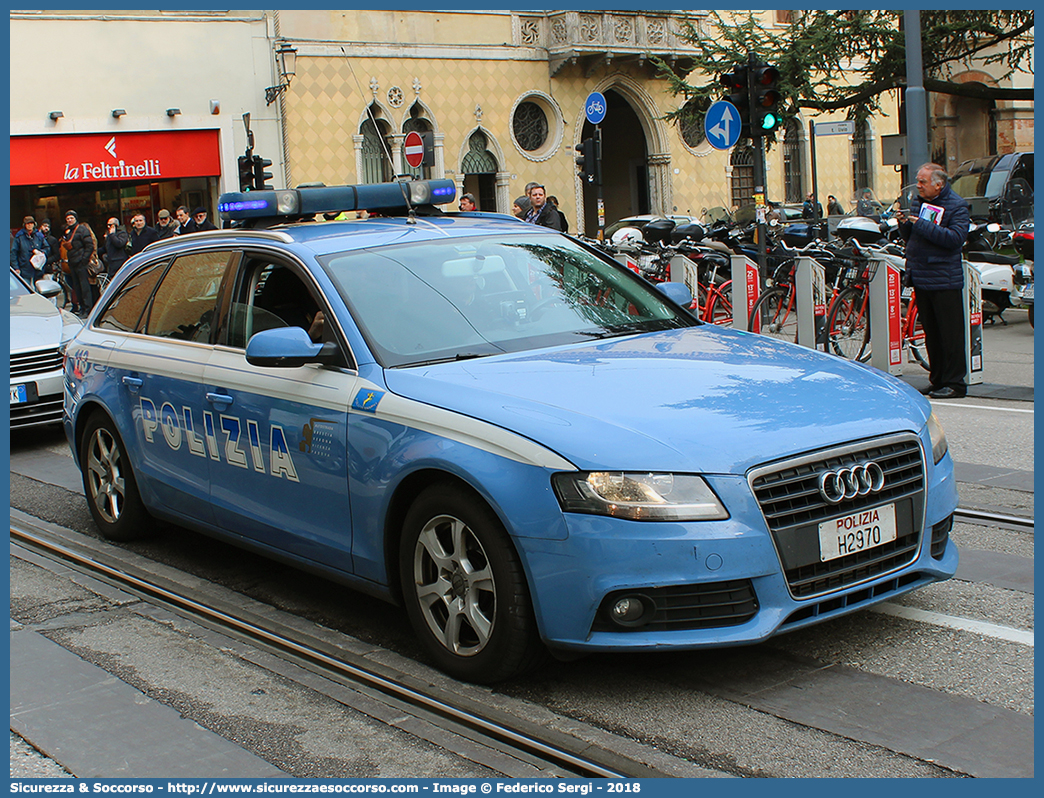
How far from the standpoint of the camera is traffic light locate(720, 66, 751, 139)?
14344mm

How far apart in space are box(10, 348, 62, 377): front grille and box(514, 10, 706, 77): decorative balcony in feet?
89.3

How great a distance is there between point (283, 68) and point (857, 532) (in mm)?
28316

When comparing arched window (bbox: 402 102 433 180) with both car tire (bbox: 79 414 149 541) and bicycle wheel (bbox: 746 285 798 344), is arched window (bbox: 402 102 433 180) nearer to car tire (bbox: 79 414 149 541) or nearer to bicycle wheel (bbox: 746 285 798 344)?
bicycle wheel (bbox: 746 285 798 344)

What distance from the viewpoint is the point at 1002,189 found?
24625mm

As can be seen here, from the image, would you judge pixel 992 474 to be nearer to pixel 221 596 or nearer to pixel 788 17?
pixel 221 596

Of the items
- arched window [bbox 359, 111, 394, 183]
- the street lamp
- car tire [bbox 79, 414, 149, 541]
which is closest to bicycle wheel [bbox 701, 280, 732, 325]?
car tire [bbox 79, 414, 149, 541]

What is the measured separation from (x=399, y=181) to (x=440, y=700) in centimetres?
309

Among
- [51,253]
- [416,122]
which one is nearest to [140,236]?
[51,253]

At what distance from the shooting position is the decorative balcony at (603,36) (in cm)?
3528

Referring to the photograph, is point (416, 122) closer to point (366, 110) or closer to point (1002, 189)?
point (366, 110)

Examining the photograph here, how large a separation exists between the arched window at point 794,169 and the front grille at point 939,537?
38.5 meters

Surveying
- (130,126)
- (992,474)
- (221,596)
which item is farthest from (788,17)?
(221,596)

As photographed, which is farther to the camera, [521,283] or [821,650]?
[521,283]

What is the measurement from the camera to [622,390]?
419cm
